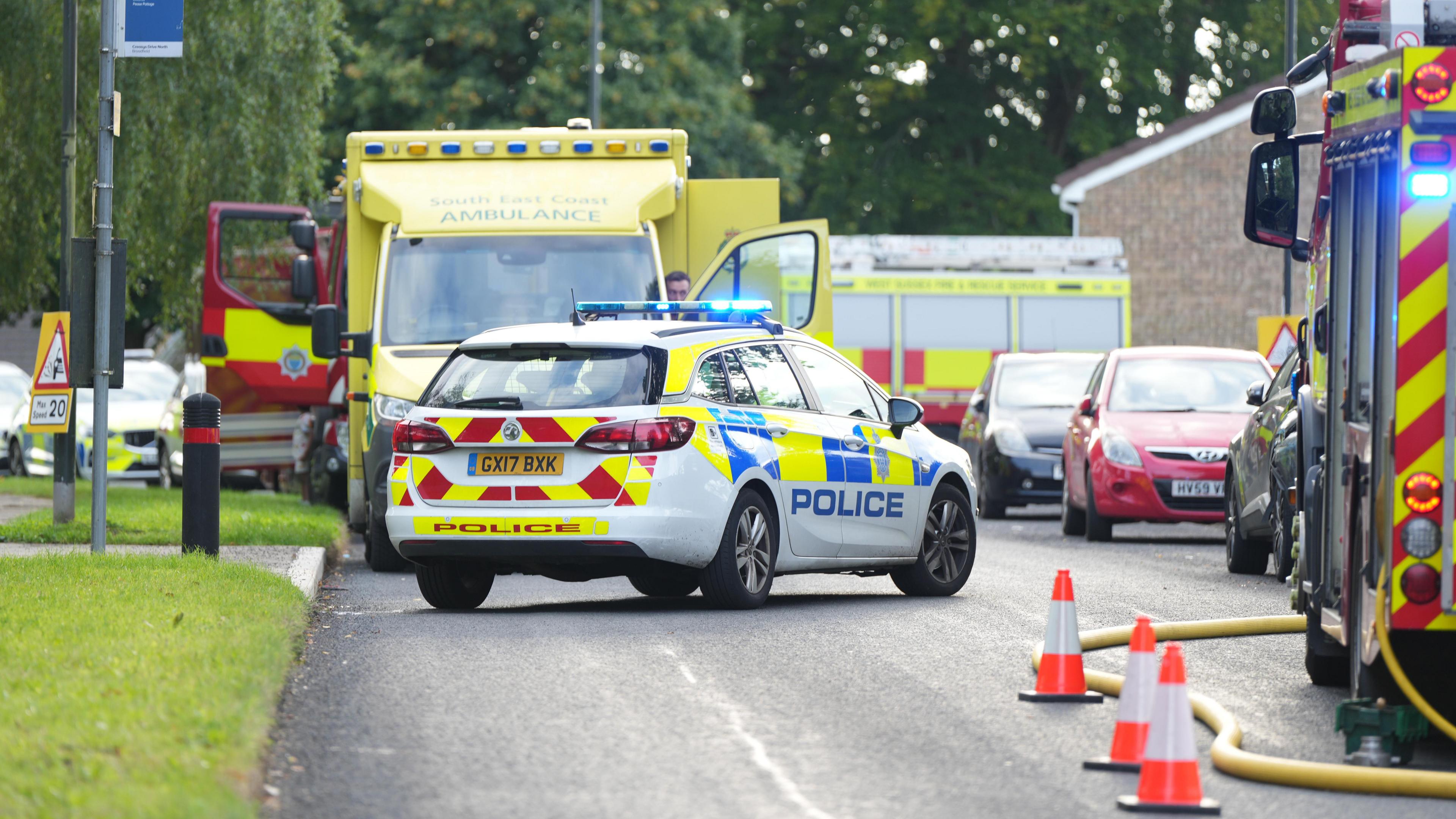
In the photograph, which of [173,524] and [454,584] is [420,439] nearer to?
[454,584]

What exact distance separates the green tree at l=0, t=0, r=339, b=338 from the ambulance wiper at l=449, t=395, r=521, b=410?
9.83 m

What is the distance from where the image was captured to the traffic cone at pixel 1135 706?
23.5 feet

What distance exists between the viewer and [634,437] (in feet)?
38.0

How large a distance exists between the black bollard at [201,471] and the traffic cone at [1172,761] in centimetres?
794

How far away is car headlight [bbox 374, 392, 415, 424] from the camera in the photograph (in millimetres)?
14734

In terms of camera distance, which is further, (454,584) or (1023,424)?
(1023,424)

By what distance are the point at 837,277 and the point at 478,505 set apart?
66.5 ft

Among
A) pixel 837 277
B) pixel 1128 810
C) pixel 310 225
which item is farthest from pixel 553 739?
pixel 837 277

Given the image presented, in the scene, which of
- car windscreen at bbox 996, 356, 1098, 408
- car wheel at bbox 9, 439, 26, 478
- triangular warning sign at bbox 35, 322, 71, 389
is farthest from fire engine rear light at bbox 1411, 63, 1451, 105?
car wheel at bbox 9, 439, 26, 478

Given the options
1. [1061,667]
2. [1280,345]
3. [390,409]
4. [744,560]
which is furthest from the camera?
[1280,345]

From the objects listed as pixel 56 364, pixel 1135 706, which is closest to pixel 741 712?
pixel 1135 706

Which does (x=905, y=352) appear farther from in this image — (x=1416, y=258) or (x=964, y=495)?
(x=1416, y=258)

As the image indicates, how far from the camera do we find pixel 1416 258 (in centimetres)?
724

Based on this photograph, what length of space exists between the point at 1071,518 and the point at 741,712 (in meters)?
12.1
